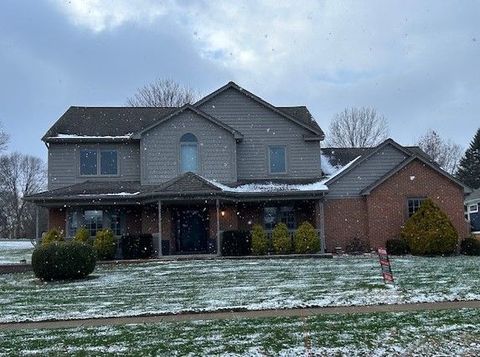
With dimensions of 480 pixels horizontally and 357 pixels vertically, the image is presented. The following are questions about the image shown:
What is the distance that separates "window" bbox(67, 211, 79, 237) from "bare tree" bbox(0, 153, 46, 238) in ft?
146

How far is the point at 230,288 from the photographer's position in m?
14.7

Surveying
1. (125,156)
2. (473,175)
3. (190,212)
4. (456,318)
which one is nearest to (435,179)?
(190,212)

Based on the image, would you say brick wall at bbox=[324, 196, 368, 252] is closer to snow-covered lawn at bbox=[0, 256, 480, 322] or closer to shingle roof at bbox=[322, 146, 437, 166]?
shingle roof at bbox=[322, 146, 437, 166]

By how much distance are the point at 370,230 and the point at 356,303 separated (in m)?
15.2

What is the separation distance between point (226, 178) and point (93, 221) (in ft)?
21.8

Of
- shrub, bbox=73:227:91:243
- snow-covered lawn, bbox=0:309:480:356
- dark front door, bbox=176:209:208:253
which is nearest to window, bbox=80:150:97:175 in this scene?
shrub, bbox=73:227:91:243

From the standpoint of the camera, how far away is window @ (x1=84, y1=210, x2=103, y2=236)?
27188mm

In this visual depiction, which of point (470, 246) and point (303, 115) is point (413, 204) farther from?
point (303, 115)

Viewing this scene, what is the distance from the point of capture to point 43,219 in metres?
60.1

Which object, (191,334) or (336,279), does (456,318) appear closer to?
(191,334)

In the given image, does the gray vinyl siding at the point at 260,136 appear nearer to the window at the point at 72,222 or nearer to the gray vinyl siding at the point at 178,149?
the gray vinyl siding at the point at 178,149

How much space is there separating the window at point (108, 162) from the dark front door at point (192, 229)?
3.95 m

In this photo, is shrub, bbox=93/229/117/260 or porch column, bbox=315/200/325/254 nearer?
shrub, bbox=93/229/117/260

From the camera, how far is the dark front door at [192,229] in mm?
27469
